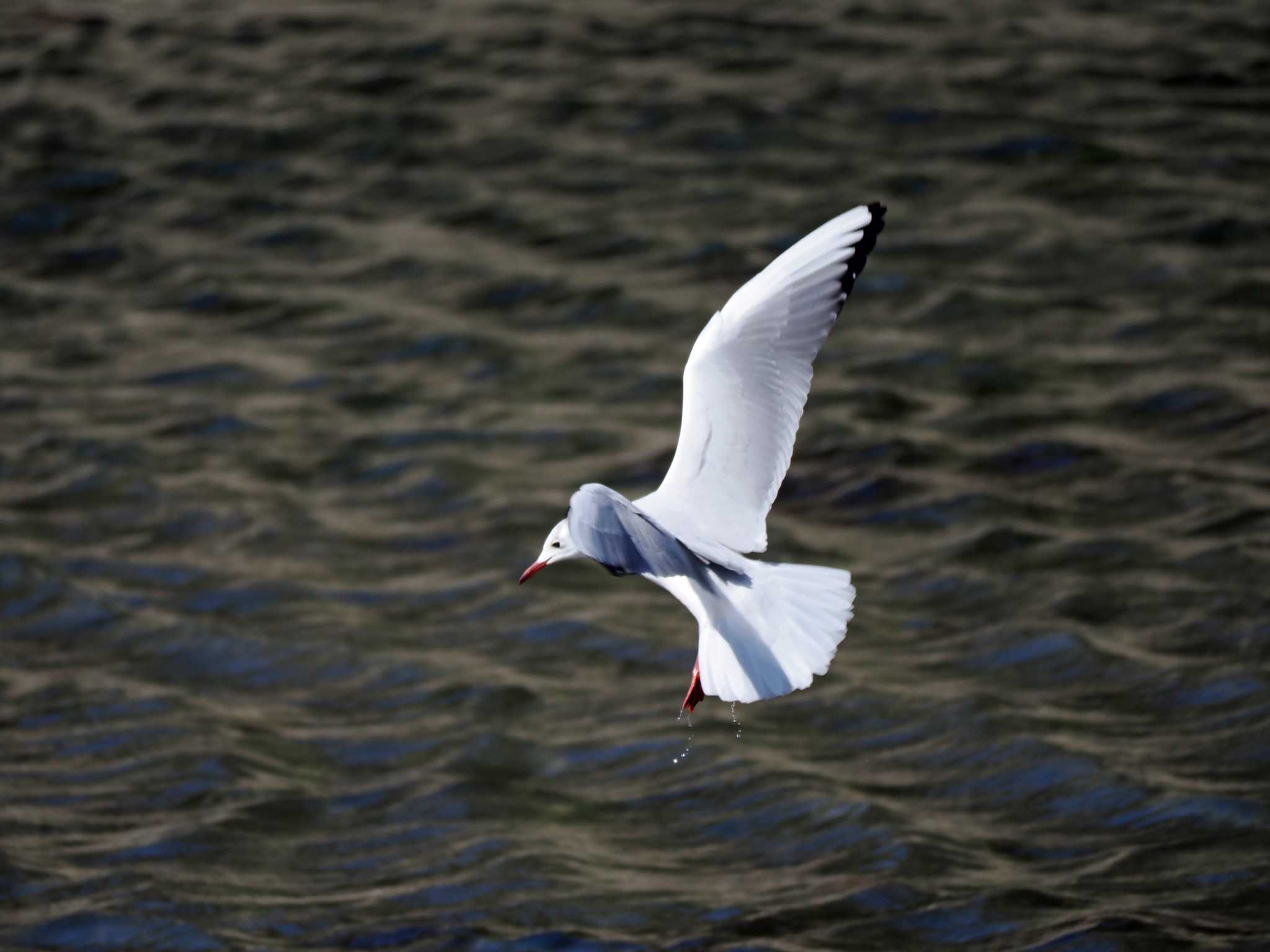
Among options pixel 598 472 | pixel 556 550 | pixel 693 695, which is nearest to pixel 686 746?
pixel 598 472

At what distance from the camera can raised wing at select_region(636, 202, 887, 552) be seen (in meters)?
5.55

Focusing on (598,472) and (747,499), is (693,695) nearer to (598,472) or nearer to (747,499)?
(747,499)

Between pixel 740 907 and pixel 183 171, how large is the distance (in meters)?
7.03

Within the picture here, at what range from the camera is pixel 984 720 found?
24.4ft

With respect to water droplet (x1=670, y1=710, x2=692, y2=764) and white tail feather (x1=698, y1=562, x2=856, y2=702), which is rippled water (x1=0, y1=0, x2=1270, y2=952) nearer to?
water droplet (x1=670, y1=710, x2=692, y2=764)

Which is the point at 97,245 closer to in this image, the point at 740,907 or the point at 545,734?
the point at 545,734

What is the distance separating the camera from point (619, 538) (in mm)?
4500

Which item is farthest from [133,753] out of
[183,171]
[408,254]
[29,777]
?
[183,171]

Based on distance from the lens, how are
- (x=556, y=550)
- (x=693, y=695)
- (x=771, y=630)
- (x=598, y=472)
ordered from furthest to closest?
1. (x=598, y=472)
2. (x=693, y=695)
3. (x=556, y=550)
4. (x=771, y=630)

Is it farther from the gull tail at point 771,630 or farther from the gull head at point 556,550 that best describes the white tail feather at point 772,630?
the gull head at point 556,550

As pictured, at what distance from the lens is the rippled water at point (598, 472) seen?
684 cm

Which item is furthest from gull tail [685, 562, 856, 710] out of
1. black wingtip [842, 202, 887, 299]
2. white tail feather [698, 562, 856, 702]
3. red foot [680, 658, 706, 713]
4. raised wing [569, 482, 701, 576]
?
black wingtip [842, 202, 887, 299]

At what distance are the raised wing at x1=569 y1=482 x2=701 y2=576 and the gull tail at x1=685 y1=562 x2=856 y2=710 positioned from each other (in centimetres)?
28

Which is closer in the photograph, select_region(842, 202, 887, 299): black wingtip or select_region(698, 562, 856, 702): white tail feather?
select_region(698, 562, 856, 702): white tail feather
